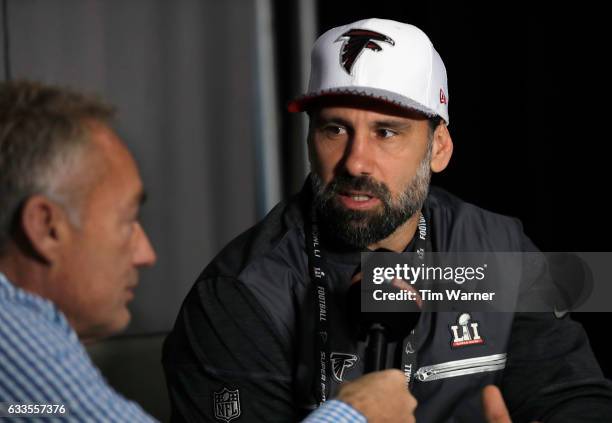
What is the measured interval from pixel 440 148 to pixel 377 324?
598 mm

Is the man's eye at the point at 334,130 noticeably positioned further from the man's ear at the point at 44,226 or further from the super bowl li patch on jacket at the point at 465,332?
the man's ear at the point at 44,226

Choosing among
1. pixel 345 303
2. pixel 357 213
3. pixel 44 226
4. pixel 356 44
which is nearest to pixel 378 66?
pixel 356 44

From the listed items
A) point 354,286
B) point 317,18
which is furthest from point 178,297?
point 354,286

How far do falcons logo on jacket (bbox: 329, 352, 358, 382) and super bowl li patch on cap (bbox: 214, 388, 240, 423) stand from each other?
7.5 inches

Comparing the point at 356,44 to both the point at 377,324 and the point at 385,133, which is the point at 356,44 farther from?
the point at 377,324

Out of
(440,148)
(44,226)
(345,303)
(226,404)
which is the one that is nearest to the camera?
(44,226)

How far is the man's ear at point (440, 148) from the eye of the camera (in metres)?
1.67

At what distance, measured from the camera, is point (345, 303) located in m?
1.51

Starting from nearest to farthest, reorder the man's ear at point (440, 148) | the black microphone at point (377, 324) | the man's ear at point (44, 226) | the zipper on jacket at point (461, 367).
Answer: the man's ear at point (44, 226) → the black microphone at point (377, 324) → the zipper on jacket at point (461, 367) → the man's ear at point (440, 148)

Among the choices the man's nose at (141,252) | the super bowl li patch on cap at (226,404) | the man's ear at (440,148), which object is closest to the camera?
the man's nose at (141,252)

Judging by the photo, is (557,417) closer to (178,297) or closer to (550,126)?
(550,126)

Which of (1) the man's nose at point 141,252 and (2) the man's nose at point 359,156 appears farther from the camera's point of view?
(2) the man's nose at point 359,156

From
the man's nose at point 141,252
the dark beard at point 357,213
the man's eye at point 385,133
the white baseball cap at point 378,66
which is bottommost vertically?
the dark beard at point 357,213

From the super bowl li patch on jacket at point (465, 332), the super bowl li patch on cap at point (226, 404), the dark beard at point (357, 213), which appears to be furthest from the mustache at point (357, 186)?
the super bowl li patch on cap at point (226, 404)
